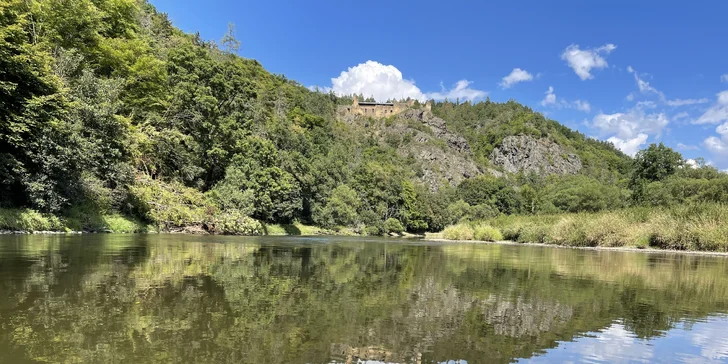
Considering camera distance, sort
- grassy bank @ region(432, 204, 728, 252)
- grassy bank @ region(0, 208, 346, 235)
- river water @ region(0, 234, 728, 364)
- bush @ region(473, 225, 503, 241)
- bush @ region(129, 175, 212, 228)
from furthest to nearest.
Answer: bush @ region(473, 225, 503, 241), bush @ region(129, 175, 212, 228), grassy bank @ region(432, 204, 728, 252), grassy bank @ region(0, 208, 346, 235), river water @ region(0, 234, 728, 364)

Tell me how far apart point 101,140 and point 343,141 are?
10208 centimetres

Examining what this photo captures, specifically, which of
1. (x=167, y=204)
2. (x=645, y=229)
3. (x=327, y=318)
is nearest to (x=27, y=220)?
(x=167, y=204)

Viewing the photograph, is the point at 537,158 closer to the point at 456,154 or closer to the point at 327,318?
the point at 456,154

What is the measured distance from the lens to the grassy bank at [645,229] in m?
26.9

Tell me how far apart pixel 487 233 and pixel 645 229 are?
18.3 metres

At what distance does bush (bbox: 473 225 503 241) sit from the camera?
46469mm

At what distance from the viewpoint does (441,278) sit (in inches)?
434

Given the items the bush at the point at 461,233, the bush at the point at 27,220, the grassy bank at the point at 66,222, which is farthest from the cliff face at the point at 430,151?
the bush at the point at 27,220

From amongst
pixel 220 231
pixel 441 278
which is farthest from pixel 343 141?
pixel 441 278

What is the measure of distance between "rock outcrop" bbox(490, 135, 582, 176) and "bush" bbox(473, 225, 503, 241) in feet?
485

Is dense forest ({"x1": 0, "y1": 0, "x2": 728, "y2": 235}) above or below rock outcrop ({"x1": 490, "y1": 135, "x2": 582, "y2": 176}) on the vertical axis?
below

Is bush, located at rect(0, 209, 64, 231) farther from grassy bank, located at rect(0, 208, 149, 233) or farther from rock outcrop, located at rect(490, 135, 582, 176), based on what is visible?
rock outcrop, located at rect(490, 135, 582, 176)

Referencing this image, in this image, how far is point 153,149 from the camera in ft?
133

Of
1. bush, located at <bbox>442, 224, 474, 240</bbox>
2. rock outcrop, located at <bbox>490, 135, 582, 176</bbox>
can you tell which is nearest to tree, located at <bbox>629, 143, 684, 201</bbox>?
bush, located at <bbox>442, 224, 474, 240</bbox>
